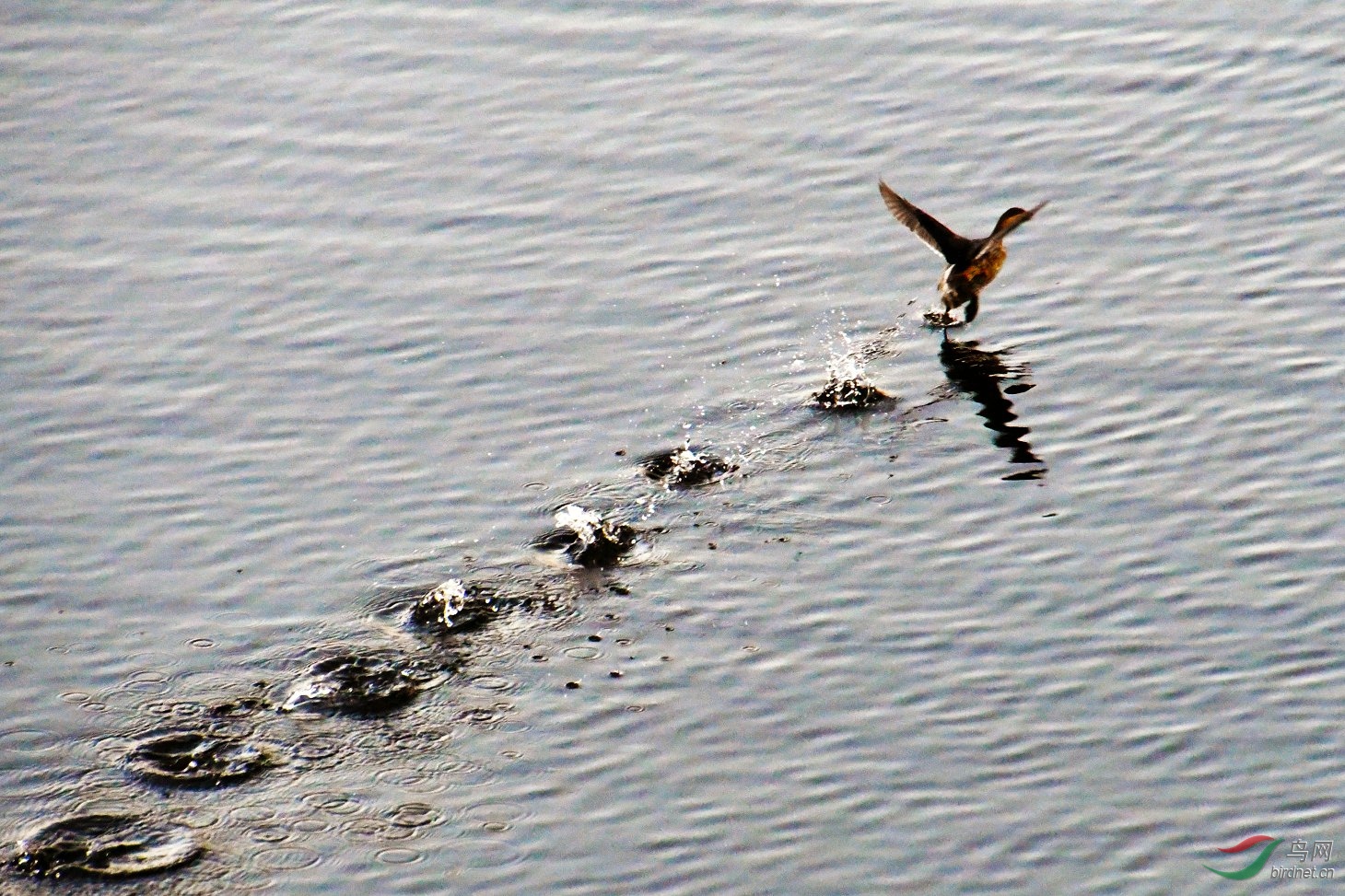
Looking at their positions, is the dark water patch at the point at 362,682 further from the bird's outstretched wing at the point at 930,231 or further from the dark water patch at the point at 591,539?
the bird's outstretched wing at the point at 930,231

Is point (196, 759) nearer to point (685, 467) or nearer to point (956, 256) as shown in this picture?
point (685, 467)

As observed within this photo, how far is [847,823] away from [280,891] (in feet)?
9.14

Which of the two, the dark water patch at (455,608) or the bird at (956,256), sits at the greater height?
the bird at (956,256)

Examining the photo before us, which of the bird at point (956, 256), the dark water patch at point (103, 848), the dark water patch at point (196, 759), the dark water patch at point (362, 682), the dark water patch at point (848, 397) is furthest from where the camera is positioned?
the bird at point (956, 256)

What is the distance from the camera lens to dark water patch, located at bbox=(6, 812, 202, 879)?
10.0m

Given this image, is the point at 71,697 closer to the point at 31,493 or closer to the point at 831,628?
the point at 31,493
